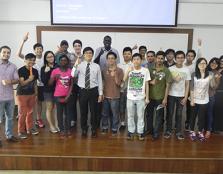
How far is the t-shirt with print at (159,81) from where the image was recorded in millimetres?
3643

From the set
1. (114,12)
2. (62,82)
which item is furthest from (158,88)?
(114,12)

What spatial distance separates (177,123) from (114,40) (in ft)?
7.24

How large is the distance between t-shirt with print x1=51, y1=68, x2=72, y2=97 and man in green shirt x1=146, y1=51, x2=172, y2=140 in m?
1.04

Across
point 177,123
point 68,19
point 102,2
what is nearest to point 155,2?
point 102,2

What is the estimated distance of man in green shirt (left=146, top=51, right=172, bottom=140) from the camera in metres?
3.64

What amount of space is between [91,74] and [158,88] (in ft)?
2.83

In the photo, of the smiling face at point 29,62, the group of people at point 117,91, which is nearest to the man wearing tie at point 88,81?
the group of people at point 117,91

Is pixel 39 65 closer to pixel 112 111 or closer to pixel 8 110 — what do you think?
pixel 8 110

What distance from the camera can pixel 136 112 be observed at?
3846mm

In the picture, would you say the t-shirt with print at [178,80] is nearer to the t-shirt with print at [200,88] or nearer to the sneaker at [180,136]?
the t-shirt with print at [200,88]

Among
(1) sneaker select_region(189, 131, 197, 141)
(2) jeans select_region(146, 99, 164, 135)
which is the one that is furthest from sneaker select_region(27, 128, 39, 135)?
(1) sneaker select_region(189, 131, 197, 141)

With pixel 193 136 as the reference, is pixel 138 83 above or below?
above

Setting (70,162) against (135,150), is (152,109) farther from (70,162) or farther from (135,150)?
(70,162)

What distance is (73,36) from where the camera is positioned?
17.7 ft
